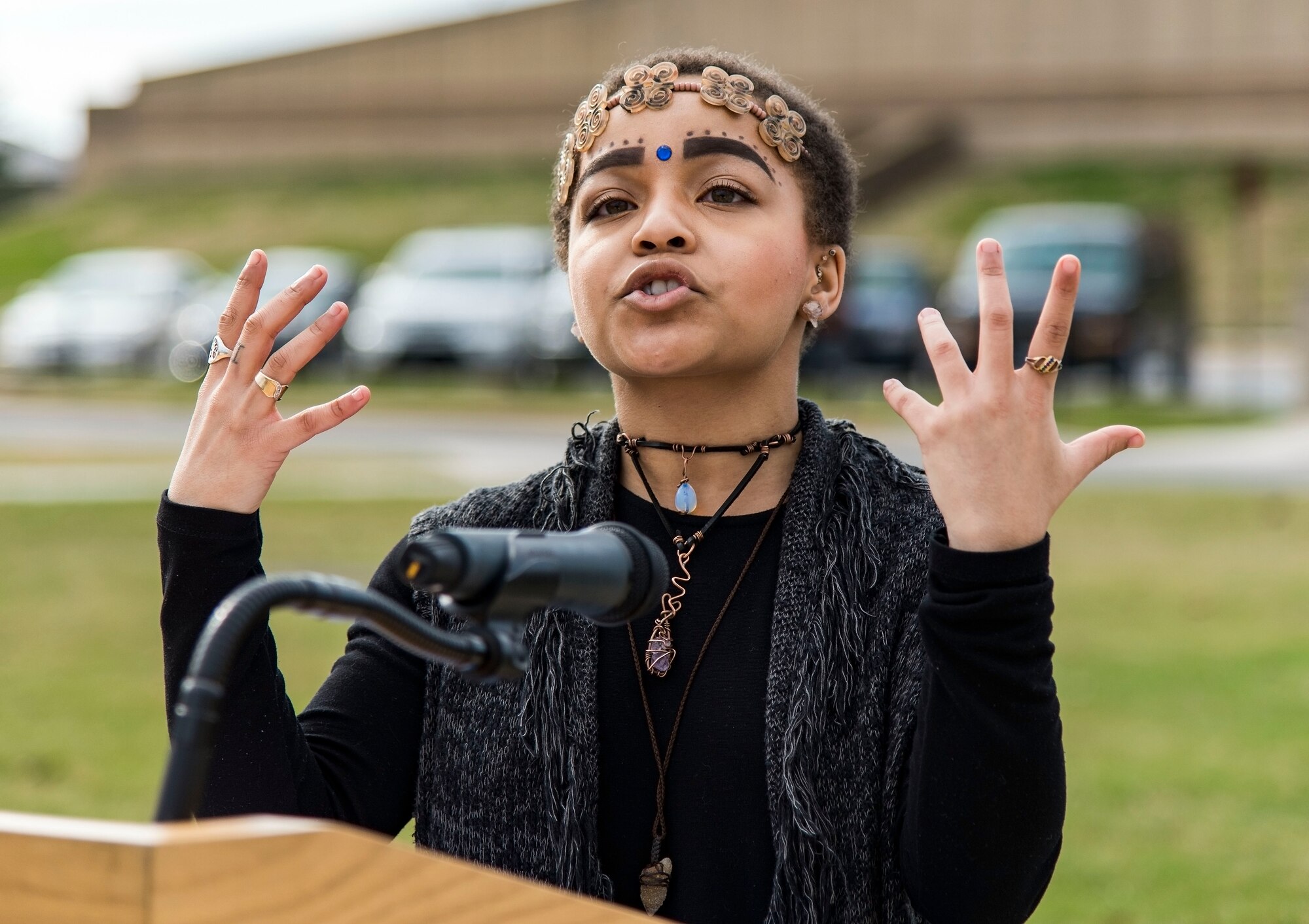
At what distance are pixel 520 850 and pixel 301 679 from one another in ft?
16.8

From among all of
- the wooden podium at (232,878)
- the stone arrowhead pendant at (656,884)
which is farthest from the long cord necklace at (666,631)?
the wooden podium at (232,878)

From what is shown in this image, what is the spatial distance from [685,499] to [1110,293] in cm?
1683

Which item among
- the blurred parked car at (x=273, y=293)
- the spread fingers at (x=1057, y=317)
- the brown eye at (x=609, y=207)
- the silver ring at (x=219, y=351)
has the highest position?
the blurred parked car at (x=273, y=293)

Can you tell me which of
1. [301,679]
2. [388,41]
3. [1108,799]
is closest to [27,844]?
[1108,799]

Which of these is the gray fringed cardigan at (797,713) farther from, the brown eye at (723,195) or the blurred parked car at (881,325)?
the blurred parked car at (881,325)

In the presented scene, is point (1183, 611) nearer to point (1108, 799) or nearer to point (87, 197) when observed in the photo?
point (1108, 799)

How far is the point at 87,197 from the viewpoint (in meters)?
45.2

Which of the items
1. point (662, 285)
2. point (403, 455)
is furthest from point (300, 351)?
point (403, 455)

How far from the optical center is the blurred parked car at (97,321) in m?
23.1

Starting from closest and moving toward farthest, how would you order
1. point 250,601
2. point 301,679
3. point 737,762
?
point 250,601, point 737,762, point 301,679

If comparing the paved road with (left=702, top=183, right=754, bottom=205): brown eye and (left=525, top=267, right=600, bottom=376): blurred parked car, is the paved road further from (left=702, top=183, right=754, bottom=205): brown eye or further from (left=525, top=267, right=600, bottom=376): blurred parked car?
(left=702, top=183, right=754, bottom=205): brown eye

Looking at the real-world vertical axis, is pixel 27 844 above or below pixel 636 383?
below

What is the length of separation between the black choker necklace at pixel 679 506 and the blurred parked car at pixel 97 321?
21.8m

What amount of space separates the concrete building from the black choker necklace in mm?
37691
